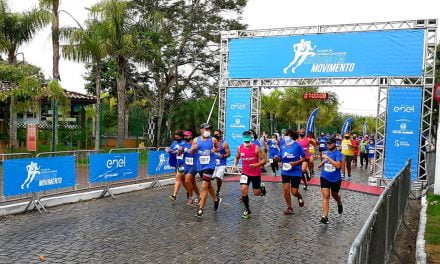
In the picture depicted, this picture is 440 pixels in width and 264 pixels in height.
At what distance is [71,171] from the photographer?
1071 cm

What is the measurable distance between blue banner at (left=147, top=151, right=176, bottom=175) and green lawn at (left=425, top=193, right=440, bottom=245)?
25.1 ft

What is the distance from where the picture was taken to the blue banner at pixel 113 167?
11492 millimetres

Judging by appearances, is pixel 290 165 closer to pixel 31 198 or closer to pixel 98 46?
pixel 31 198

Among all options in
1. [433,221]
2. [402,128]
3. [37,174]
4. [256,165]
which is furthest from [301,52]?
[37,174]

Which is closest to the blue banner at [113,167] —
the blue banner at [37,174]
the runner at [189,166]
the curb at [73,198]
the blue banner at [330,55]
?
the curb at [73,198]

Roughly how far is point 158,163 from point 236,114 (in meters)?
4.83

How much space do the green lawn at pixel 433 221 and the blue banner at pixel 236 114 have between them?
7155mm

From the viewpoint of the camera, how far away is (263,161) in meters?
9.38

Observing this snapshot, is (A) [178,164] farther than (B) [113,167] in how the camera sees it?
No

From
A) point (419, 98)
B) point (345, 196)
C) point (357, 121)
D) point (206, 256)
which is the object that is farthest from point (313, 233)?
point (357, 121)

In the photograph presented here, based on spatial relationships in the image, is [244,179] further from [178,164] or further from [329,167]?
[178,164]

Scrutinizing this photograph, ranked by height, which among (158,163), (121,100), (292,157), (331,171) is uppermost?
(121,100)

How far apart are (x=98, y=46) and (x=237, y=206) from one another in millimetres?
11699

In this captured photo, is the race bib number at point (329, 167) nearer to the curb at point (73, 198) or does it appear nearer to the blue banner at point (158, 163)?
the curb at point (73, 198)
